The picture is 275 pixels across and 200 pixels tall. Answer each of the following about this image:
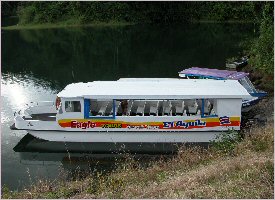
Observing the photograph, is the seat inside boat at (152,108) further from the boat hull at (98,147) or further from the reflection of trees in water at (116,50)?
the reflection of trees in water at (116,50)

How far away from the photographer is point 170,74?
36.2 meters

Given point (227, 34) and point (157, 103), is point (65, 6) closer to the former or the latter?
point (227, 34)

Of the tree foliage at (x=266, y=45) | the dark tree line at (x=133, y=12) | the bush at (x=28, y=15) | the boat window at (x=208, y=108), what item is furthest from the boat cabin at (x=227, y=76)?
the bush at (x=28, y=15)

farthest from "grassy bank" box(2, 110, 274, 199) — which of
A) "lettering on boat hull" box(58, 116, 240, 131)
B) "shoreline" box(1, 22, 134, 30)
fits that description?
"shoreline" box(1, 22, 134, 30)

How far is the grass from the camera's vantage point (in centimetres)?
1066

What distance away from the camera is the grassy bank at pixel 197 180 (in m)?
10.7

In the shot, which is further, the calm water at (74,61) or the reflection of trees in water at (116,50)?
the reflection of trees in water at (116,50)

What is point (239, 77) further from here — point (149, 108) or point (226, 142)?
point (226, 142)

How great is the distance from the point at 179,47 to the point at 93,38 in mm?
14826

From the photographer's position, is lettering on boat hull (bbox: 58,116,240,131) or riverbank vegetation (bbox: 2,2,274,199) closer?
riverbank vegetation (bbox: 2,2,274,199)

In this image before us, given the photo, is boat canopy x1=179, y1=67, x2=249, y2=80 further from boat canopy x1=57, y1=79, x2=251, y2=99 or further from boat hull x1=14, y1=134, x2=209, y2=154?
boat hull x1=14, y1=134, x2=209, y2=154

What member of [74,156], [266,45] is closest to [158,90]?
[74,156]

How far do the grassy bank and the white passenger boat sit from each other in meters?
2.64

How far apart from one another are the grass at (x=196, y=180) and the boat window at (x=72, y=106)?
4.86m
